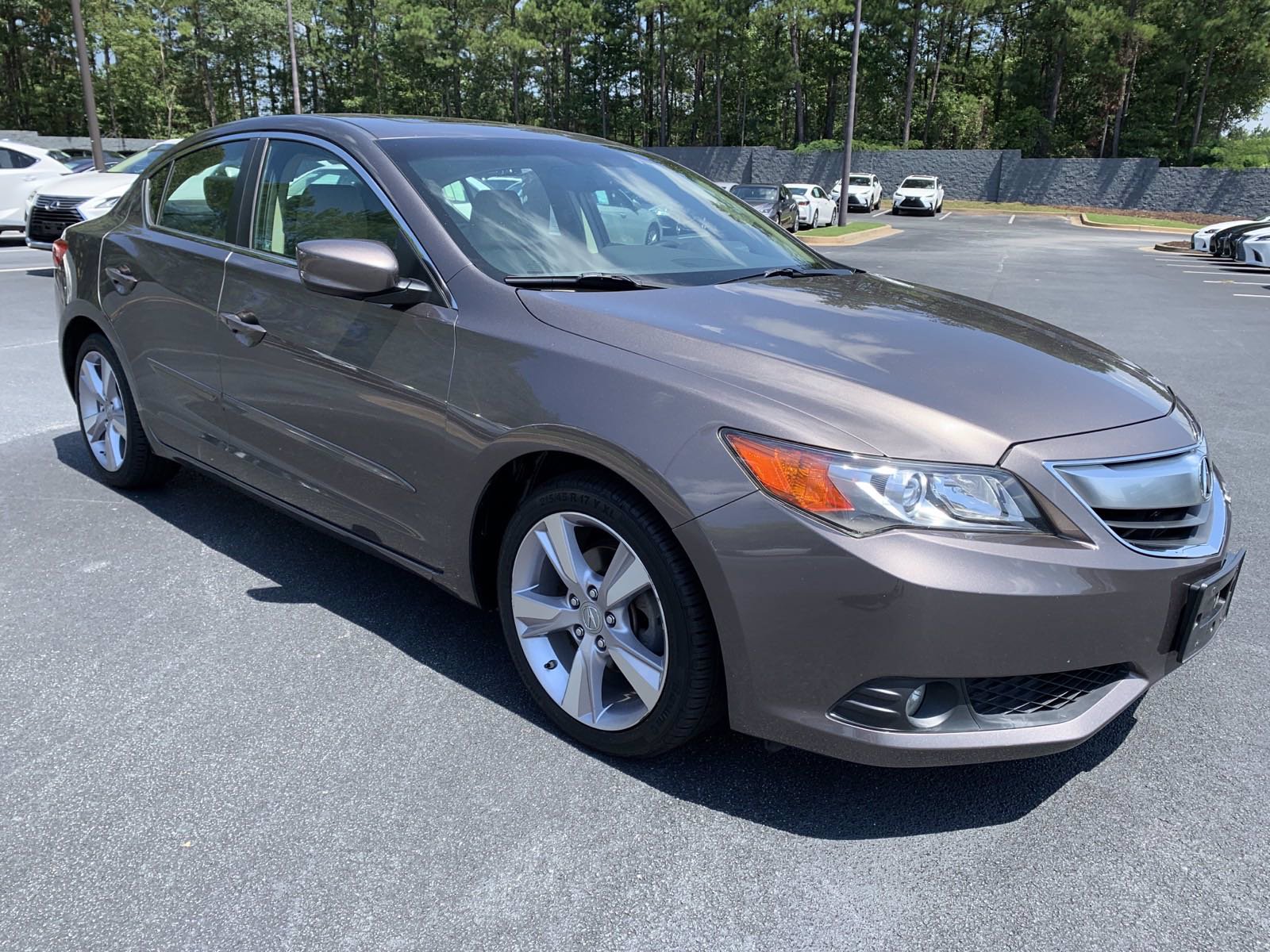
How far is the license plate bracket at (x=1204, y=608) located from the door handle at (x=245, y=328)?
290 cm

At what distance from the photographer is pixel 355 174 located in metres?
3.20

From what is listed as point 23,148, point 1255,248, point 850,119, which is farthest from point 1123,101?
point 23,148

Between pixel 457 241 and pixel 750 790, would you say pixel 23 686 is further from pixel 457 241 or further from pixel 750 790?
pixel 750 790

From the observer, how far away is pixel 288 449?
3.37 metres

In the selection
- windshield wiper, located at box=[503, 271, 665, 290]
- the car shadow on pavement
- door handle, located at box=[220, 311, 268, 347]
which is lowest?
the car shadow on pavement

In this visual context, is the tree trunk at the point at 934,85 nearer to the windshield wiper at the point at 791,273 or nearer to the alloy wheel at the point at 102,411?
the windshield wiper at the point at 791,273

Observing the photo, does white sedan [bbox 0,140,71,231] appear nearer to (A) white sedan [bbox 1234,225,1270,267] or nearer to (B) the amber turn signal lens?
(B) the amber turn signal lens

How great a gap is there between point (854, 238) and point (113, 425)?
2352cm

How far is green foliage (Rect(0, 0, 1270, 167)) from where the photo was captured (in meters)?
52.8

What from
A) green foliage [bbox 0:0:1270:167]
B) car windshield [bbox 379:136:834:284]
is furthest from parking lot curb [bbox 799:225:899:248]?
green foliage [bbox 0:0:1270:167]

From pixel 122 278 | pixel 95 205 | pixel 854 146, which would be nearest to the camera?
pixel 122 278

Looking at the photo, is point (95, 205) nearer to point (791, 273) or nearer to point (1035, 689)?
point (791, 273)

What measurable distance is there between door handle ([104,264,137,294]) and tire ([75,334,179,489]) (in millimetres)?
321

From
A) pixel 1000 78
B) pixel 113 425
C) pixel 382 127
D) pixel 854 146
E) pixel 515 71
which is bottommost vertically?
pixel 113 425
